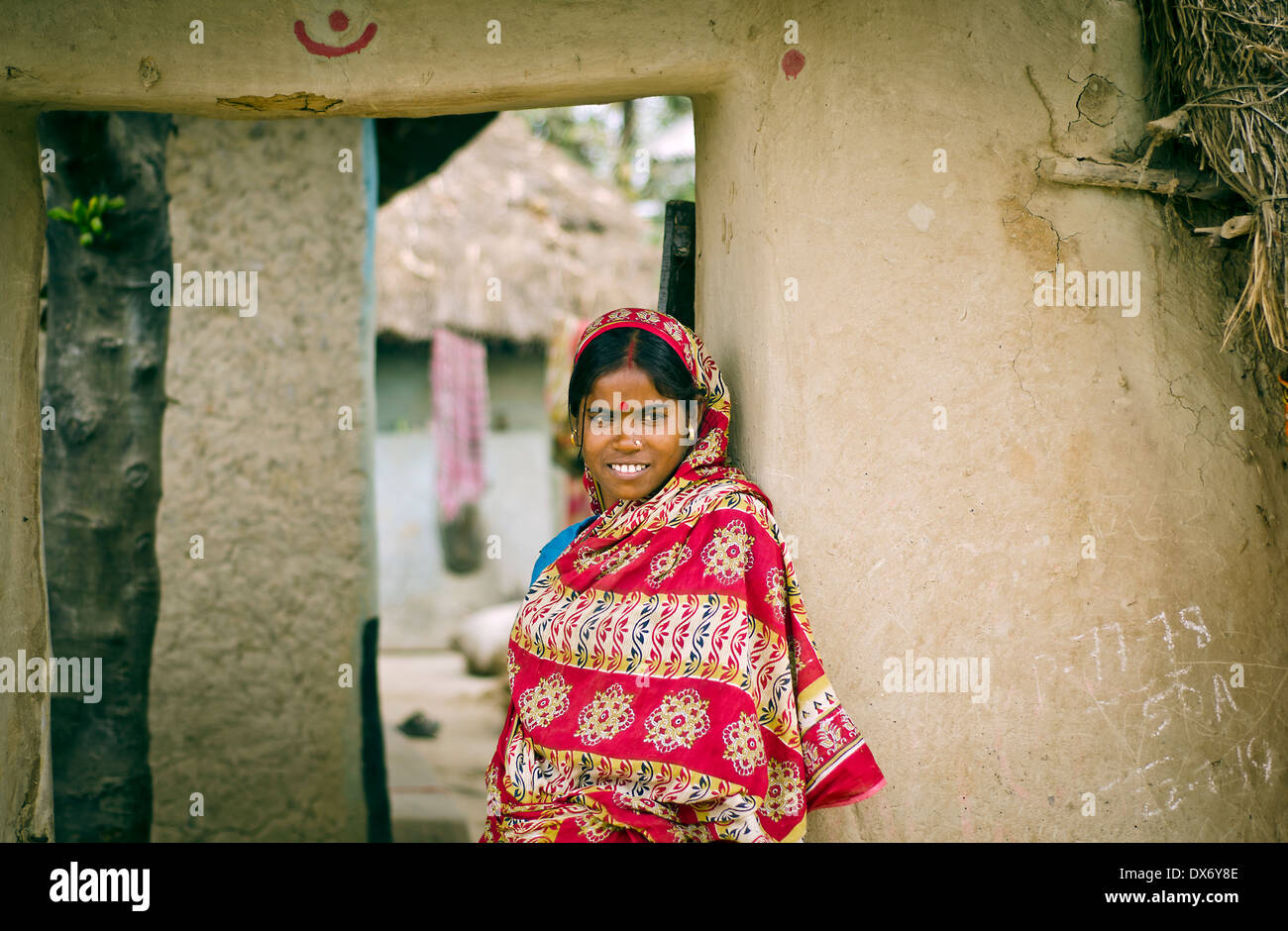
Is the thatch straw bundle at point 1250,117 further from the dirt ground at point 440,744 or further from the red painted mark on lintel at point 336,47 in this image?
the dirt ground at point 440,744

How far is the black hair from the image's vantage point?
206 cm

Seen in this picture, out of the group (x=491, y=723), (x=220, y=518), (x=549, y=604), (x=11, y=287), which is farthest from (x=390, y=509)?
(x=549, y=604)

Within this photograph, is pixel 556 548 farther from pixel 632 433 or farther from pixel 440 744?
pixel 440 744

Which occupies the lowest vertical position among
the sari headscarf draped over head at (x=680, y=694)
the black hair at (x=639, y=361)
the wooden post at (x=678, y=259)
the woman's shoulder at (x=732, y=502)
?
the sari headscarf draped over head at (x=680, y=694)

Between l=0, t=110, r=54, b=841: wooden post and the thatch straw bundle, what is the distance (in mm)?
2856

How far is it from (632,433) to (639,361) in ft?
0.52

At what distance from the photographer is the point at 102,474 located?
378cm

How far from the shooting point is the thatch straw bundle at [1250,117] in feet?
6.61

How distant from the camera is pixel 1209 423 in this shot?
2.23 m

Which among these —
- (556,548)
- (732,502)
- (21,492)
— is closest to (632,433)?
(732,502)

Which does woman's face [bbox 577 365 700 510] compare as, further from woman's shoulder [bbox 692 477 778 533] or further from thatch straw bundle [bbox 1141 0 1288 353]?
thatch straw bundle [bbox 1141 0 1288 353]

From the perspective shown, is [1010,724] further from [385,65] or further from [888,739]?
[385,65]

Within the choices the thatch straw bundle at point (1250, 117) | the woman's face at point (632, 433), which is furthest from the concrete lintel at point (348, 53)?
the thatch straw bundle at point (1250, 117)

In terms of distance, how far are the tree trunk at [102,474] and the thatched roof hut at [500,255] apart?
570 cm
